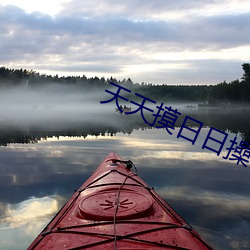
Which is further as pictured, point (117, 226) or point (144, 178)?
point (144, 178)

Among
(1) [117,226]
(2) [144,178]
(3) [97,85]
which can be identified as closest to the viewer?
(1) [117,226]

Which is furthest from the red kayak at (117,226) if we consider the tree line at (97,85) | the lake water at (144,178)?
the tree line at (97,85)

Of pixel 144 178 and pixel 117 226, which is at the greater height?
pixel 117 226

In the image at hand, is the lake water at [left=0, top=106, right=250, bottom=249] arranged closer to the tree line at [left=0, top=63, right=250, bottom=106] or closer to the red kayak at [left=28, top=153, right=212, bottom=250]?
the red kayak at [left=28, top=153, right=212, bottom=250]

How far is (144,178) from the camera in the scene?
10.7 metres

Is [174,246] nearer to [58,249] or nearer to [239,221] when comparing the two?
[58,249]

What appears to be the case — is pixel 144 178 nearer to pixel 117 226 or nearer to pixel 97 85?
pixel 117 226

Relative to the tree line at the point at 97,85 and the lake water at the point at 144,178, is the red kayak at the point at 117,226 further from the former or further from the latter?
the tree line at the point at 97,85

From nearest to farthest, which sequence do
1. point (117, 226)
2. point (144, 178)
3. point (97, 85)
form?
point (117, 226) < point (144, 178) < point (97, 85)

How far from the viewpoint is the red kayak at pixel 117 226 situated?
4.25m

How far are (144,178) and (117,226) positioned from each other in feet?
19.8

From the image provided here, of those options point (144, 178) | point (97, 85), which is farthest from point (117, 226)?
point (97, 85)

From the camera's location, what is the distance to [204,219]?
7195 millimetres

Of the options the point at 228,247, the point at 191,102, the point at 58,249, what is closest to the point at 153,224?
the point at 58,249
